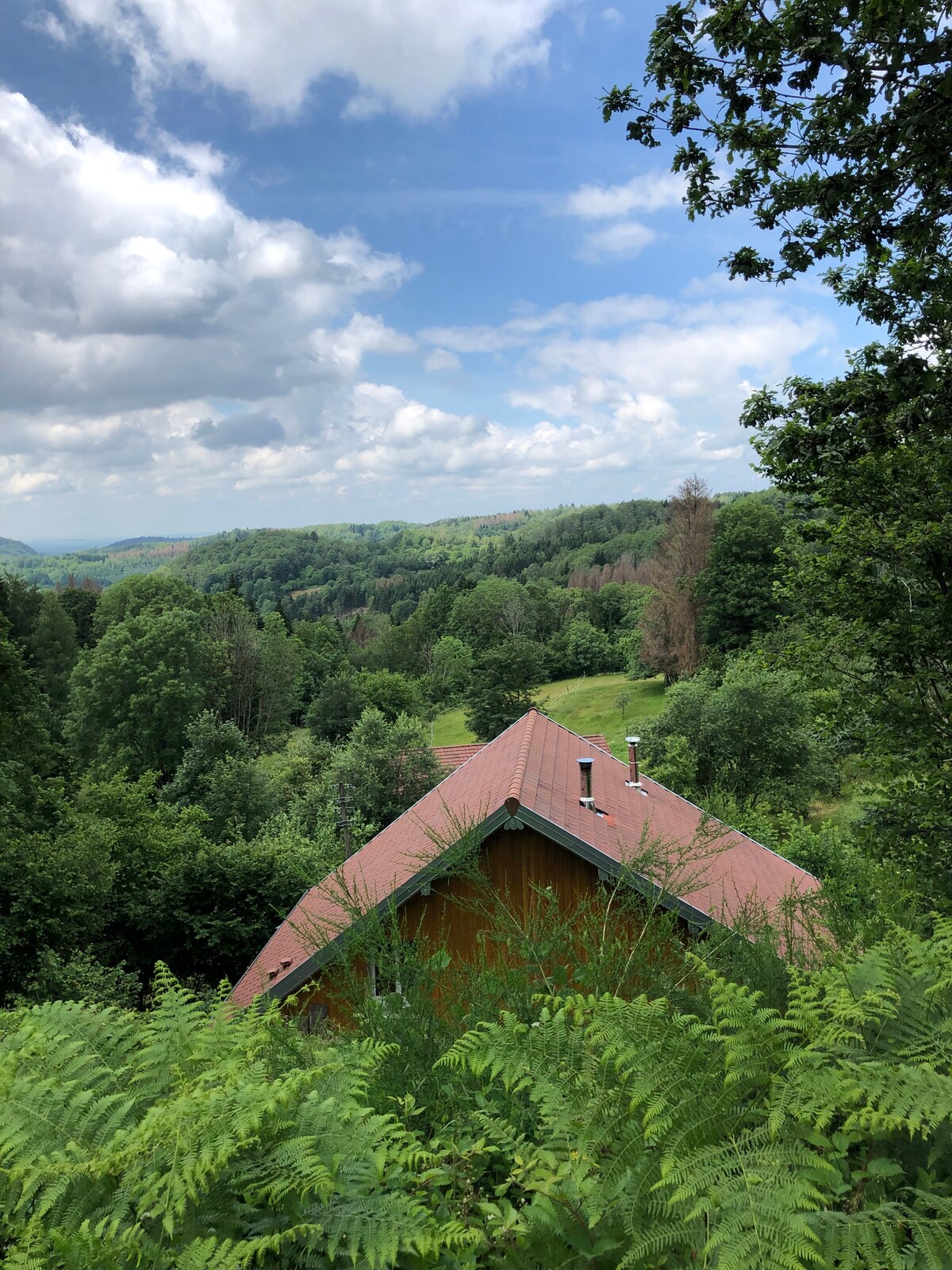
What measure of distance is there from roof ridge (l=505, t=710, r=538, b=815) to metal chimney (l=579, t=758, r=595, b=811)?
2.81ft

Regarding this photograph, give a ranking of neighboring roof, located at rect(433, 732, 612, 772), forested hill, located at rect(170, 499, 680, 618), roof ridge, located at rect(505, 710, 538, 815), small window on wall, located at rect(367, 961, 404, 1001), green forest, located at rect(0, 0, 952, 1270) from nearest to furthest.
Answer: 1. green forest, located at rect(0, 0, 952, 1270)
2. small window on wall, located at rect(367, 961, 404, 1001)
3. roof ridge, located at rect(505, 710, 538, 815)
4. neighboring roof, located at rect(433, 732, 612, 772)
5. forested hill, located at rect(170, 499, 680, 618)

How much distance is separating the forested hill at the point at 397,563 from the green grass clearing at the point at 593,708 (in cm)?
3923

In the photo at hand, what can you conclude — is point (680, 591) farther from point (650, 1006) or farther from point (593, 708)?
point (650, 1006)

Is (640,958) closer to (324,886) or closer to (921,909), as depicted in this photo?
(324,886)

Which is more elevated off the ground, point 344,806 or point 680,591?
point 680,591

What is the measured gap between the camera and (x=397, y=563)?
156m

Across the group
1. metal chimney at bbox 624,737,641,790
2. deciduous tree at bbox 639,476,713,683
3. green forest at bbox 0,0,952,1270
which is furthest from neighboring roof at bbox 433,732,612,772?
deciduous tree at bbox 639,476,713,683

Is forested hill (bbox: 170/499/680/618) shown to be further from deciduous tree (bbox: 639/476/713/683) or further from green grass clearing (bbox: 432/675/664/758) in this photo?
deciduous tree (bbox: 639/476/713/683)

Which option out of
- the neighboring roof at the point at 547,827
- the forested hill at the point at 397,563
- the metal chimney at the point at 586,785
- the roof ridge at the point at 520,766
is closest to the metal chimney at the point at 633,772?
the neighboring roof at the point at 547,827

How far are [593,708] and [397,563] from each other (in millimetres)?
115847

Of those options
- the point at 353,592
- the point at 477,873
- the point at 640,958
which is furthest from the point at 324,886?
the point at 353,592

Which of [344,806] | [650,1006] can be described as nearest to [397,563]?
[344,806]

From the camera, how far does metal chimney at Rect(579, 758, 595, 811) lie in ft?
34.3

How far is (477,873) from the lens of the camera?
156 inches
